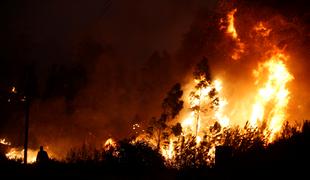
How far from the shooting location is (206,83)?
109 feet

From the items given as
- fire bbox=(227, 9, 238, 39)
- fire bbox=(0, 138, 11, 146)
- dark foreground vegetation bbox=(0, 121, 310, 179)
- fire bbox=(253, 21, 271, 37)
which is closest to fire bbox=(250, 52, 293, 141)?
fire bbox=(253, 21, 271, 37)

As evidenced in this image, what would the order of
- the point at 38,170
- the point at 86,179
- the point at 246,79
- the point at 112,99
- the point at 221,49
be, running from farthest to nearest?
1. the point at 112,99
2. the point at 221,49
3. the point at 246,79
4. the point at 38,170
5. the point at 86,179

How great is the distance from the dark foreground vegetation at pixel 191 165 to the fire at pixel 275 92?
793 inches

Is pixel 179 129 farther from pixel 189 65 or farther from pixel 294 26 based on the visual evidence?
pixel 189 65

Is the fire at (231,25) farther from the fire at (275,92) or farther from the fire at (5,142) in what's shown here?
the fire at (5,142)

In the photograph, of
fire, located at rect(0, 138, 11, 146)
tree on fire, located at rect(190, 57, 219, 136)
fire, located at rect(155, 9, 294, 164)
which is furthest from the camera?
fire, located at rect(0, 138, 11, 146)

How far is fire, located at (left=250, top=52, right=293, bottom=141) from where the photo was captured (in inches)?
1250

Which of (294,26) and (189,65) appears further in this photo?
(189,65)

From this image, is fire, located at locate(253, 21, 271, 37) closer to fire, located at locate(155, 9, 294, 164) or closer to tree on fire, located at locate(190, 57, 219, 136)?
fire, located at locate(155, 9, 294, 164)

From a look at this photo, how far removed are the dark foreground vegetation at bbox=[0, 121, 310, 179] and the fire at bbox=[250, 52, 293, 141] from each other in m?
20.1

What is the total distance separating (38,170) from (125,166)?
2.69 metres

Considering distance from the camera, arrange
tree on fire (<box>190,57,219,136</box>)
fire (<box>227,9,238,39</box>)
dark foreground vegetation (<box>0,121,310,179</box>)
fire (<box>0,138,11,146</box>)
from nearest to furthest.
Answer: dark foreground vegetation (<box>0,121,310,179</box>) → tree on fire (<box>190,57,219,136</box>) → fire (<box>227,9,238,39</box>) → fire (<box>0,138,11,146</box>)

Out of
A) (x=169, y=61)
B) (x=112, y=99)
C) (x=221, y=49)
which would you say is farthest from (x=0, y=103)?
(x=221, y=49)

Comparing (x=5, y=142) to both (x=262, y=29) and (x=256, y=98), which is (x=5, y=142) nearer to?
(x=256, y=98)
